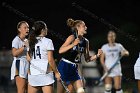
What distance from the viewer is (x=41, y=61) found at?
10.3 m

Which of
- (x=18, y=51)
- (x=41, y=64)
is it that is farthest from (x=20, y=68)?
(x=41, y=64)

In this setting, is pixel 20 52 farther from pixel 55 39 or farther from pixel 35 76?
pixel 55 39

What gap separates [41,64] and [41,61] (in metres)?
0.05

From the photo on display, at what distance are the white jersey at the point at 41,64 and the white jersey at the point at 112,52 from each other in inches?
230

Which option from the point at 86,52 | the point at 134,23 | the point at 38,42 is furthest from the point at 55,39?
the point at 38,42

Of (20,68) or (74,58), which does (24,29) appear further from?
(74,58)

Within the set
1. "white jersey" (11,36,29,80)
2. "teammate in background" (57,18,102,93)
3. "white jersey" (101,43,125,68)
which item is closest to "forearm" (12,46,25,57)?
"white jersey" (11,36,29,80)

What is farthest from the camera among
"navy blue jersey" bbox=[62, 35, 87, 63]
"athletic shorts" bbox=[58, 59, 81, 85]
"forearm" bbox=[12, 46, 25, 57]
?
"athletic shorts" bbox=[58, 59, 81, 85]

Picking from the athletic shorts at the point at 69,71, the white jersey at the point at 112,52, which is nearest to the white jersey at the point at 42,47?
the athletic shorts at the point at 69,71

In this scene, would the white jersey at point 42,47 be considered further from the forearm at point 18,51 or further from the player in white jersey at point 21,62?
the player in white jersey at point 21,62

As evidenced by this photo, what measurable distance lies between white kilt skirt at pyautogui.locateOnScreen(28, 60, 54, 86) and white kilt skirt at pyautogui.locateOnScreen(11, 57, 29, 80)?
1401 millimetres

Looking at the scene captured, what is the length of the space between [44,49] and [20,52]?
1.27 meters

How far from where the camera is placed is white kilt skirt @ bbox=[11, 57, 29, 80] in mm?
11781

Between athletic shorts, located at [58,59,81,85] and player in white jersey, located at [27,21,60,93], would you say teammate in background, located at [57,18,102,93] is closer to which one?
athletic shorts, located at [58,59,81,85]
